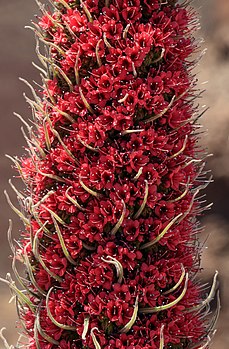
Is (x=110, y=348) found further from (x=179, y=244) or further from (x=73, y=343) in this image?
(x=179, y=244)

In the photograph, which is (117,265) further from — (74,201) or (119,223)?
(74,201)

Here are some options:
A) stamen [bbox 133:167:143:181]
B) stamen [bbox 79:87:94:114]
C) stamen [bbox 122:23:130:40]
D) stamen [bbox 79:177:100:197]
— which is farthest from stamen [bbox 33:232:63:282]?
stamen [bbox 122:23:130:40]

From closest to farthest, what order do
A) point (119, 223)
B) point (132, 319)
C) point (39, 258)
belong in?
point (132, 319)
point (119, 223)
point (39, 258)

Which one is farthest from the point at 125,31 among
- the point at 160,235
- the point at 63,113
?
the point at 160,235

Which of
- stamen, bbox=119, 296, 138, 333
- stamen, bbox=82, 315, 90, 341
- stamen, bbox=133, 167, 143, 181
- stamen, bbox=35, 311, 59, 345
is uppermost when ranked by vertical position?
stamen, bbox=133, 167, 143, 181

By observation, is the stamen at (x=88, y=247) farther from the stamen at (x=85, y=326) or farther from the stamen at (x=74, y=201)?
the stamen at (x=85, y=326)

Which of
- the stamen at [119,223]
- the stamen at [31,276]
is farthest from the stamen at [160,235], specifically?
the stamen at [31,276]

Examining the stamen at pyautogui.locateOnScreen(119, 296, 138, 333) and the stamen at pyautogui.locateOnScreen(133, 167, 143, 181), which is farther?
the stamen at pyautogui.locateOnScreen(133, 167, 143, 181)

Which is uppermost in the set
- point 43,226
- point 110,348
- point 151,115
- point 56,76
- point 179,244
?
point 56,76

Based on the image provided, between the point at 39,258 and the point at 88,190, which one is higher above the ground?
the point at 88,190

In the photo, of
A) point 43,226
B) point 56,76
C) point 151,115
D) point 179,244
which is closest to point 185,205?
point 179,244

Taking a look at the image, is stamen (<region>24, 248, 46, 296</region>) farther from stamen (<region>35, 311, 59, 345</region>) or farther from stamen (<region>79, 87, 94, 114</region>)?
stamen (<region>79, 87, 94, 114</region>)
